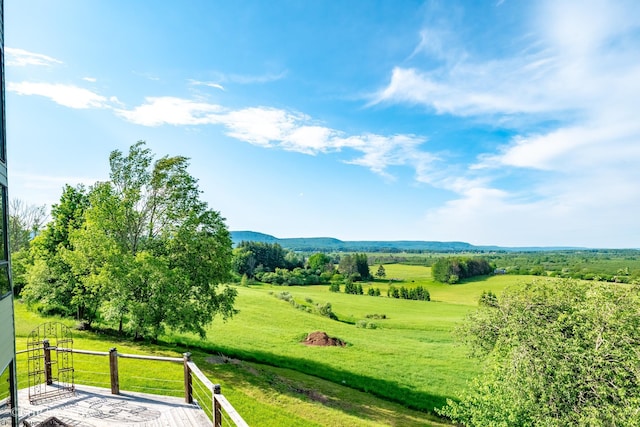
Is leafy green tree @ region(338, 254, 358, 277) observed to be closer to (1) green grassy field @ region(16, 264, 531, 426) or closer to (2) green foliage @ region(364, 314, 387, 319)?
(2) green foliage @ region(364, 314, 387, 319)

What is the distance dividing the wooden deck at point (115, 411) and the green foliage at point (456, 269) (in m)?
87.0

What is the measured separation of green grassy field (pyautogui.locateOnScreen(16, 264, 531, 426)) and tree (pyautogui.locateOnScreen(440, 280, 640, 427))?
12.1ft

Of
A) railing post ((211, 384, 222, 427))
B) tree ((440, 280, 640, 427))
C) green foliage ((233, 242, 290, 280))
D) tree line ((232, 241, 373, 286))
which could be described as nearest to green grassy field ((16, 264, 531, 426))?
tree ((440, 280, 640, 427))

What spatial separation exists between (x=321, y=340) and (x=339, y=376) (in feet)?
26.0

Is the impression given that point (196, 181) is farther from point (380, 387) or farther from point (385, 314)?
point (385, 314)

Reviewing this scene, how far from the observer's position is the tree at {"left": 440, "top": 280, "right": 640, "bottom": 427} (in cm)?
1059

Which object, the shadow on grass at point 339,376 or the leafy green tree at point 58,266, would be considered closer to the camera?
the shadow on grass at point 339,376

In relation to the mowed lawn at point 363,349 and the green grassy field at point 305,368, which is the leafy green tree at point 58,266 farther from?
the mowed lawn at point 363,349

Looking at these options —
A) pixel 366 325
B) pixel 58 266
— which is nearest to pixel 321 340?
pixel 366 325

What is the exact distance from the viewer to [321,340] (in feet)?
101

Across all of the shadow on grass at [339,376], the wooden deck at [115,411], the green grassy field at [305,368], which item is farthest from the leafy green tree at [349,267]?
the wooden deck at [115,411]

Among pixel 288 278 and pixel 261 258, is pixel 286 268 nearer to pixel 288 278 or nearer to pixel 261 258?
pixel 261 258

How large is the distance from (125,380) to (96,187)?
13.1m

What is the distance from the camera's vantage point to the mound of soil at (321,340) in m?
30.6
